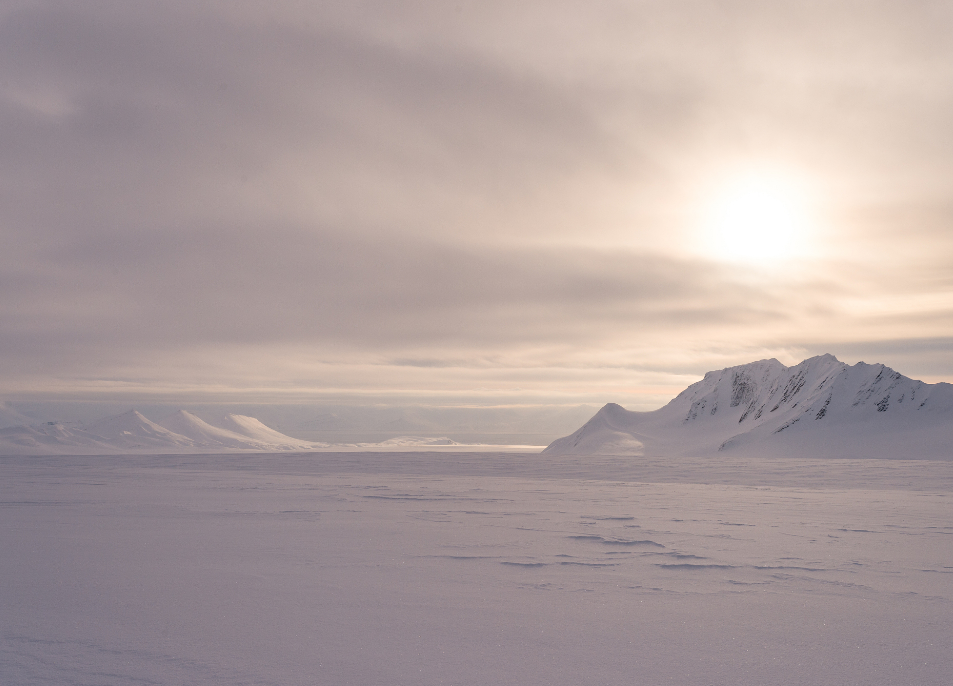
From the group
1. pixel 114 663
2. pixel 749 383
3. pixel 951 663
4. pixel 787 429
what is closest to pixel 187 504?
pixel 114 663

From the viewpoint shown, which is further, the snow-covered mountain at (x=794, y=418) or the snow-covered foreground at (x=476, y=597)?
the snow-covered mountain at (x=794, y=418)

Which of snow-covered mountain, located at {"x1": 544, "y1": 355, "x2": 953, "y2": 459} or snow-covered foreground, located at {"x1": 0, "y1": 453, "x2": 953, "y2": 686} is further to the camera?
snow-covered mountain, located at {"x1": 544, "y1": 355, "x2": 953, "y2": 459}

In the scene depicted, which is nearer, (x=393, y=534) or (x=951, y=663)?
(x=951, y=663)

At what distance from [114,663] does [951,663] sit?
7.35 m

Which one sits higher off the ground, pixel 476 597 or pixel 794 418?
pixel 794 418

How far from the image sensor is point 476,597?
7457mm

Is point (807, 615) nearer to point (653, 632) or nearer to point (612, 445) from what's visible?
point (653, 632)

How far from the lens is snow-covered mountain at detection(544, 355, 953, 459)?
81.8m

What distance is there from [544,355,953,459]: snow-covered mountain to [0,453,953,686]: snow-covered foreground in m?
76.1

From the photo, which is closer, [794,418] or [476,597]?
[476,597]

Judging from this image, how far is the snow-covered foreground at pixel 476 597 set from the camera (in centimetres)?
528

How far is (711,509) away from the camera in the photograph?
1614 cm

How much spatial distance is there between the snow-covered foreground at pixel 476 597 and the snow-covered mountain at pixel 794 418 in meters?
76.1

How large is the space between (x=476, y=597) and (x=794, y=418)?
97.0 meters
